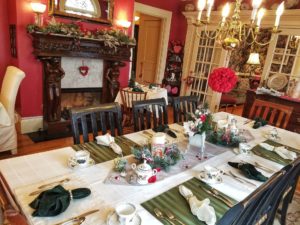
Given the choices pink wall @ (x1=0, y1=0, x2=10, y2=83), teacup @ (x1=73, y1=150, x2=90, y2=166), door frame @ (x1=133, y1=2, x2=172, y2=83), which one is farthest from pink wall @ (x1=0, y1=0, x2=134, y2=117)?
teacup @ (x1=73, y1=150, x2=90, y2=166)

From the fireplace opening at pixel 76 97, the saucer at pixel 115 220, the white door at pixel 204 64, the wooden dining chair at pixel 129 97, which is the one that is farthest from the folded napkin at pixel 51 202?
the white door at pixel 204 64

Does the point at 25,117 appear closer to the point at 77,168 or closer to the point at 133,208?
the point at 77,168

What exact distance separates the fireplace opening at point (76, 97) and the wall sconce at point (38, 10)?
1.08 m

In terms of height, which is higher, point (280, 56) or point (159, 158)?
point (280, 56)

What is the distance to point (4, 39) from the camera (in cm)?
354

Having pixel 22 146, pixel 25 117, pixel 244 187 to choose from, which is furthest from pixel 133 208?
pixel 25 117

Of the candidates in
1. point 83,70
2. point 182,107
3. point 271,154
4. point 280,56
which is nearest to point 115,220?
point 271,154

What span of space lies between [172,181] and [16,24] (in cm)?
312

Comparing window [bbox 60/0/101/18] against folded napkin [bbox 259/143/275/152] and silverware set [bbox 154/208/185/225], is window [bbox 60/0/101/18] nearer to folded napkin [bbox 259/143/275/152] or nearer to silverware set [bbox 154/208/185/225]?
folded napkin [bbox 259/143/275/152]

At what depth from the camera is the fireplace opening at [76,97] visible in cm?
380

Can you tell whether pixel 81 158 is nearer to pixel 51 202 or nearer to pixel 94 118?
pixel 51 202

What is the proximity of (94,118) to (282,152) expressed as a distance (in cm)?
149

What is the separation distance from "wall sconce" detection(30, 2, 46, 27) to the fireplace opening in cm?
108

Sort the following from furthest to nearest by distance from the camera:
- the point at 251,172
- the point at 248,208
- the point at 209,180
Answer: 1. the point at 251,172
2. the point at 209,180
3. the point at 248,208
